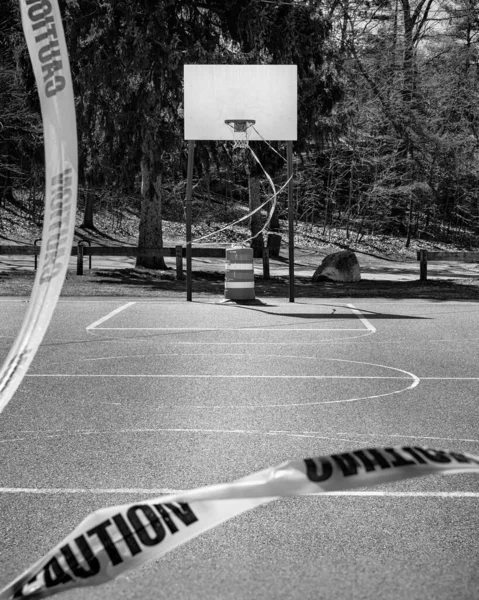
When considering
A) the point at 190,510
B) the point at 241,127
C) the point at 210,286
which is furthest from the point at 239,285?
the point at 190,510

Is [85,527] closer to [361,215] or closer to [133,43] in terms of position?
[133,43]

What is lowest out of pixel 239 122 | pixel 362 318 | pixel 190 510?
pixel 362 318

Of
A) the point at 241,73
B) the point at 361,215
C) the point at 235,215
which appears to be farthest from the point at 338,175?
the point at 241,73

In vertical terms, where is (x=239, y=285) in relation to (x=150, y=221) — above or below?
below

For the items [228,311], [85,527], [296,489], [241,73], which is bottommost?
[228,311]

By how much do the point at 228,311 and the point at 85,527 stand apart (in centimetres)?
1568

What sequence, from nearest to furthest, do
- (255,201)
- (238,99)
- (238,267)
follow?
(238,267) → (238,99) → (255,201)

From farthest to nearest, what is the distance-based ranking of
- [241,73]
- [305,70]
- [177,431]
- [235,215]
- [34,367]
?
[235,215]
[305,70]
[241,73]
[34,367]
[177,431]

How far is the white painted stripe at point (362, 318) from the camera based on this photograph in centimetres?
1508

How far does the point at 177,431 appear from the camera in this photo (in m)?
7.12

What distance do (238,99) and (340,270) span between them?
721 centimetres

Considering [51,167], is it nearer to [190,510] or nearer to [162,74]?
[190,510]

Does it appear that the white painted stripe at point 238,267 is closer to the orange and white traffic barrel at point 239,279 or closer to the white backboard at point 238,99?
the orange and white traffic barrel at point 239,279

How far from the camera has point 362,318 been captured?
16.8 meters
